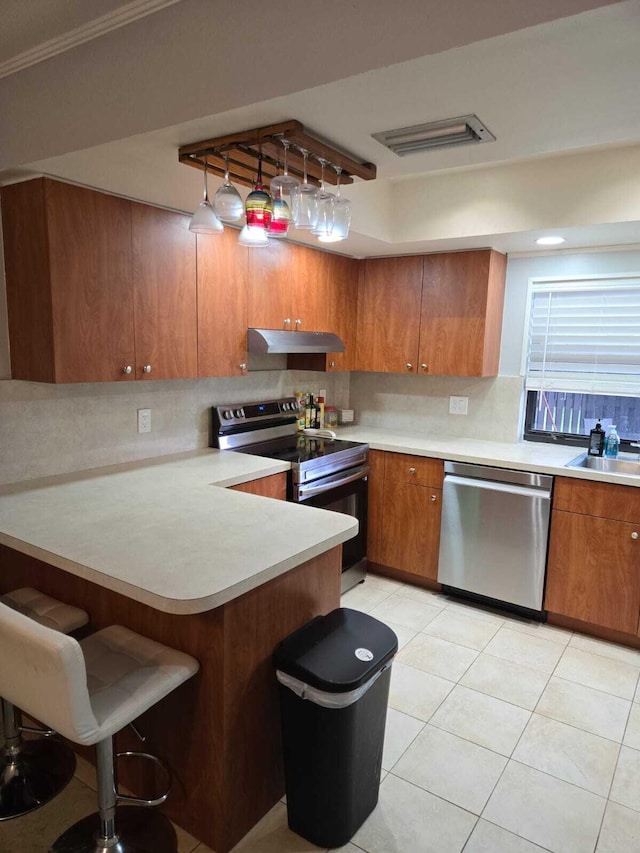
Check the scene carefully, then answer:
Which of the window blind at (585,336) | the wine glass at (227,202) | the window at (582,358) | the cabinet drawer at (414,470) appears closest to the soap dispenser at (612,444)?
the window at (582,358)

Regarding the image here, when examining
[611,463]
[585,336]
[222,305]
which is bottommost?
[611,463]

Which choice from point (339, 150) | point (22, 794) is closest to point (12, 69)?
point (339, 150)

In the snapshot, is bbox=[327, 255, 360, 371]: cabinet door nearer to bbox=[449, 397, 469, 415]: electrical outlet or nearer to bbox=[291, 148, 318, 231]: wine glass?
bbox=[449, 397, 469, 415]: electrical outlet

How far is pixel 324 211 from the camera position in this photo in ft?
6.19

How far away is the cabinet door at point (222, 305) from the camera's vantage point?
2770 mm

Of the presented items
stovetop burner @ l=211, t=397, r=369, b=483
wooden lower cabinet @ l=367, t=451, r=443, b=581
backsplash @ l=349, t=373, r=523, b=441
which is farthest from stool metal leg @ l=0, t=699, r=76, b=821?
backsplash @ l=349, t=373, r=523, b=441

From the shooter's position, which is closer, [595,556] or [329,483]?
[595,556]

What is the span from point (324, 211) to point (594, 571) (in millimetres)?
2316

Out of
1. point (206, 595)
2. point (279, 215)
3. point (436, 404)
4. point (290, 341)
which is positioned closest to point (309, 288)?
point (290, 341)

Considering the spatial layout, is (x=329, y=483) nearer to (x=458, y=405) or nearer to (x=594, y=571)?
(x=458, y=405)

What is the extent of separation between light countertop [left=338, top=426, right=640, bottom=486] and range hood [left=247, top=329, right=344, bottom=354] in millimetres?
658

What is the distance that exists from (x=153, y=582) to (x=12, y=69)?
1.67 metres

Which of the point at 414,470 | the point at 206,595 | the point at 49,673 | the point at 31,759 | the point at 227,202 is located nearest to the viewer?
the point at 49,673

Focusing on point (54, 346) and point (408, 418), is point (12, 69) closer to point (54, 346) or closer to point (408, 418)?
point (54, 346)
